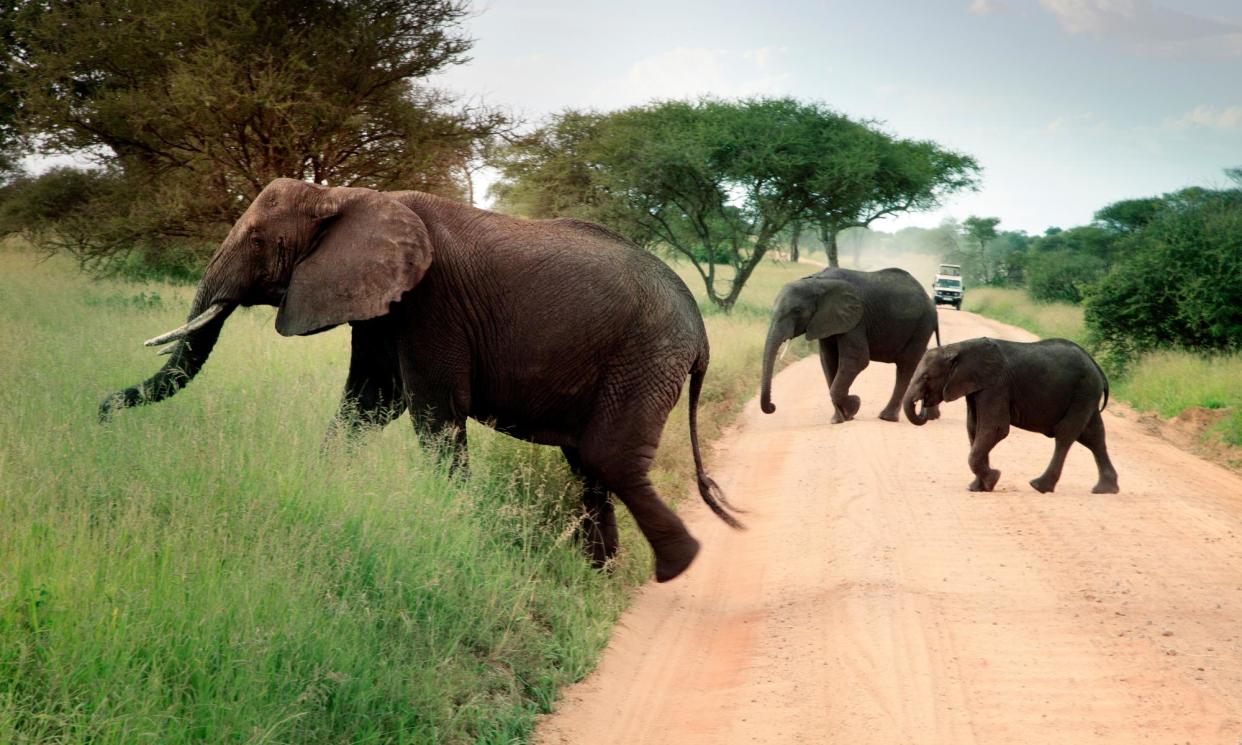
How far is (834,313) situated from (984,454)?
4.66 m

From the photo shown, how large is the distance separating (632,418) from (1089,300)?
1629 centimetres

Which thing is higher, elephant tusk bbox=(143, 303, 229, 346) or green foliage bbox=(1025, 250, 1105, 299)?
elephant tusk bbox=(143, 303, 229, 346)

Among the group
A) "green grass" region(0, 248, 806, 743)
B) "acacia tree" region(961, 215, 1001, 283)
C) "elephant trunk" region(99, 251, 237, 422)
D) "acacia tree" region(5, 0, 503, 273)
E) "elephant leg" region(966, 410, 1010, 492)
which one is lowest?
"acacia tree" region(961, 215, 1001, 283)

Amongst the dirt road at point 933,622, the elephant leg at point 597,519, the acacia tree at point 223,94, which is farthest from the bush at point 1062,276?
the elephant leg at point 597,519

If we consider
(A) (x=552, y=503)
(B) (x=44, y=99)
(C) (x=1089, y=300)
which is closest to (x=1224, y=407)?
(C) (x=1089, y=300)

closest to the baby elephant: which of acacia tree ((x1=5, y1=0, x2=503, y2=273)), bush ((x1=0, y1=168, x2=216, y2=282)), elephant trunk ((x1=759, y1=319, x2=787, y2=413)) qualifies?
elephant trunk ((x1=759, y1=319, x2=787, y2=413))

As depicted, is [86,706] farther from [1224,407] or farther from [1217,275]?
[1217,275]

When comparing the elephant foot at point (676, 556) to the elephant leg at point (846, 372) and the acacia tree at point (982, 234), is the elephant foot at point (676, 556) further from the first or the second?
the acacia tree at point (982, 234)

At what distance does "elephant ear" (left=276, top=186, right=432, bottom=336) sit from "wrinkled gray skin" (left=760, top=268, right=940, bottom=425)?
7.77m

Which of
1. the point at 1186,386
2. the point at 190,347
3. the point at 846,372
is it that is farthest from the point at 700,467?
the point at 1186,386

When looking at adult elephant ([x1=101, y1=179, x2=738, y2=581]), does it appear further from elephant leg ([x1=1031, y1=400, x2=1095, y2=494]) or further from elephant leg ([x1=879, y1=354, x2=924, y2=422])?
elephant leg ([x1=879, y1=354, x2=924, y2=422])

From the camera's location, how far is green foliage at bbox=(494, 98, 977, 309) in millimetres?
29375

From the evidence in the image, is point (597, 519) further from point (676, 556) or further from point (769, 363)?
point (769, 363)

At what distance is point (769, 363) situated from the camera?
43.0ft
